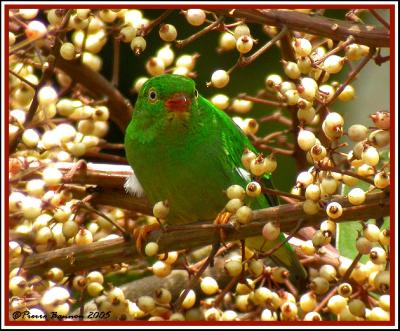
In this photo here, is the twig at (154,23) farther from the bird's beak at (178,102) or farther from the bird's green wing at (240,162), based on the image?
the bird's green wing at (240,162)

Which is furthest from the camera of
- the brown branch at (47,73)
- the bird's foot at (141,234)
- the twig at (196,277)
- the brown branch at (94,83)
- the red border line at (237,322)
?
the brown branch at (94,83)

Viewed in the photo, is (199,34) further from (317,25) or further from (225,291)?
(225,291)

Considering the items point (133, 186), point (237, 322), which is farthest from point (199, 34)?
point (133, 186)

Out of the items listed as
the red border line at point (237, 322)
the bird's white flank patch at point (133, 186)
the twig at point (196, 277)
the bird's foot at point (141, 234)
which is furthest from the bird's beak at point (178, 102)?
the twig at point (196, 277)

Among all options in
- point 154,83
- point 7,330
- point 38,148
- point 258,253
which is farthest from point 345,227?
point 7,330

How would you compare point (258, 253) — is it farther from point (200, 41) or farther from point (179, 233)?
point (200, 41)

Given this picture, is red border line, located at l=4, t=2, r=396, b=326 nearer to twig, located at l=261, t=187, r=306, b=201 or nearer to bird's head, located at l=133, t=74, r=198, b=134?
twig, located at l=261, t=187, r=306, b=201

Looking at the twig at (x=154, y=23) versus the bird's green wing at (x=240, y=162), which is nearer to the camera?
the twig at (x=154, y=23)
